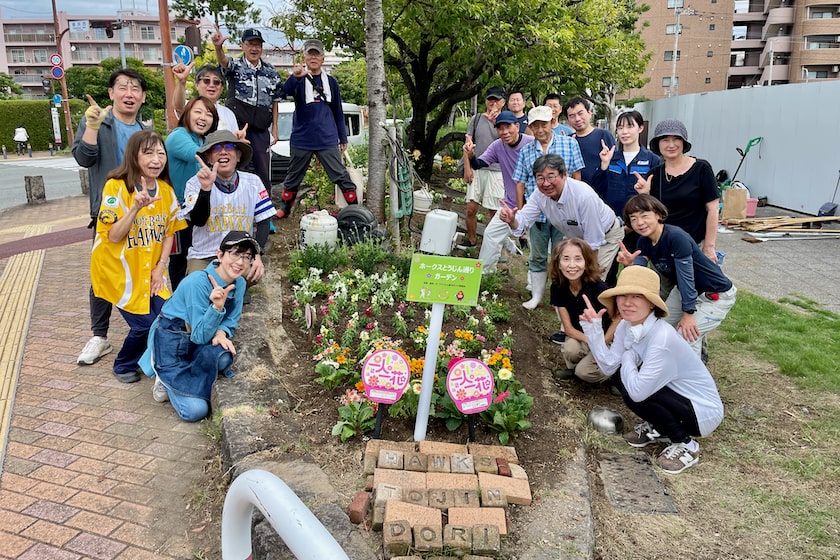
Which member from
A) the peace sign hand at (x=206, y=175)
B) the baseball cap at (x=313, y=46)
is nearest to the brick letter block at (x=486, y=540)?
the peace sign hand at (x=206, y=175)

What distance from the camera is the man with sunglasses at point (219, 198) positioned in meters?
4.41

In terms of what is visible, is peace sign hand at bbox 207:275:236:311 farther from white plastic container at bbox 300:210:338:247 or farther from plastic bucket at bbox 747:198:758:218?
plastic bucket at bbox 747:198:758:218

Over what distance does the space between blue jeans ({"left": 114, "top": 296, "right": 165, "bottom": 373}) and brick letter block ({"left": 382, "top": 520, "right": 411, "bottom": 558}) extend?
2623 mm

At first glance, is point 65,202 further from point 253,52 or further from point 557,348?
point 557,348

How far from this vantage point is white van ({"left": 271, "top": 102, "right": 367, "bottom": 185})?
10930 mm

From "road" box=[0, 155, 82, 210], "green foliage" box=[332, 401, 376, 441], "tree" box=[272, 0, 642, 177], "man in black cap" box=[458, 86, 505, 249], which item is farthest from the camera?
"road" box=[0, 155, 82, 210]

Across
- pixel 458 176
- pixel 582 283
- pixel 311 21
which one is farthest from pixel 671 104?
pixel 582 283

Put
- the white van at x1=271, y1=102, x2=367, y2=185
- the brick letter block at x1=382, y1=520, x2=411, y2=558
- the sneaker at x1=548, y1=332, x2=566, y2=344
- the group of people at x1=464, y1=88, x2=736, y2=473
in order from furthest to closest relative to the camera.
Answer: the white van at x1=271, y1=102, x2=367, y2=185 < the sneaker at x1=548, y1=332, x2=566, y2=344 < the group of people at x1=464, y1=88, x2=736, y2=473 < the brick letter block at x1=382, y1=520, x2=411, y2=558

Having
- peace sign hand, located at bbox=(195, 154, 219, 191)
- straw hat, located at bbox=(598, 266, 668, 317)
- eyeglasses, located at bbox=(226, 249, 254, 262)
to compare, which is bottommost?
straw hat, located at bbox=(598, 266, 668, 317)

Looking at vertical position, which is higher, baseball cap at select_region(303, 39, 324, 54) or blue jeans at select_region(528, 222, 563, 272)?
baseball cap at select_region(303, 39, 324, 54)

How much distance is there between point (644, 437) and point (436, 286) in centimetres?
171

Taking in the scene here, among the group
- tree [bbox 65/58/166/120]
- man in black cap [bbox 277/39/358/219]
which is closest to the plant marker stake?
man in black cap [bbox 277/39/358/219]

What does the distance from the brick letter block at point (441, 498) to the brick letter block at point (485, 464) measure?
26 centimetres

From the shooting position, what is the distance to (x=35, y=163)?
26.9 meters
